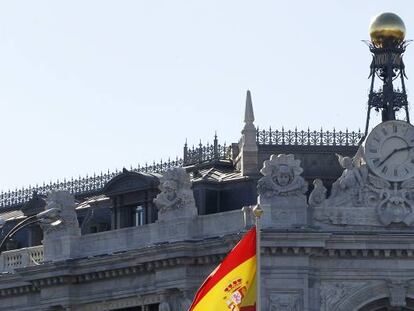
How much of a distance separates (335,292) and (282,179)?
5.57 meters

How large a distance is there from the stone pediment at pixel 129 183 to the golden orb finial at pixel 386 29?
13011 millimetres

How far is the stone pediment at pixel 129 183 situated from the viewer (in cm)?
13062

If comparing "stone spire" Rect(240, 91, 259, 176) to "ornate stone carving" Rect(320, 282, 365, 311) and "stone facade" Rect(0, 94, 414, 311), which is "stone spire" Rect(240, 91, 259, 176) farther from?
"ornate stone carving" Rect(320, 282, 365, 311)

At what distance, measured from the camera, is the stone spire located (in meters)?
127

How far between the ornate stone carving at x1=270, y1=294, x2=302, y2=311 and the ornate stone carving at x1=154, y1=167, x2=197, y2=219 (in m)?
7.89

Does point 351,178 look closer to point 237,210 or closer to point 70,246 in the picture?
point 237,210

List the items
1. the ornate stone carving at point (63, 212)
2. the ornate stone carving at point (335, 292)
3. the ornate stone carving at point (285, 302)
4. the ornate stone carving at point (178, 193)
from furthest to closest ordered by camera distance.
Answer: the ornate stone carving at point (63, 212), the ornate stone carving at point (178, 193), the ornate stone carving at point (335, 292), the ornate stone carving at point (285, 302)

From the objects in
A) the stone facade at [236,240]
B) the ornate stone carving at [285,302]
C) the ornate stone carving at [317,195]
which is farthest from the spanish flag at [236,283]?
the ornate stone carving at [317,195]

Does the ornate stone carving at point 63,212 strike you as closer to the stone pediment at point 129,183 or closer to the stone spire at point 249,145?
the stone pediment at point 129,183

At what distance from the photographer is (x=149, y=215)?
131125mm

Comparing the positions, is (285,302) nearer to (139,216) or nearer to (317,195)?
(317,195)

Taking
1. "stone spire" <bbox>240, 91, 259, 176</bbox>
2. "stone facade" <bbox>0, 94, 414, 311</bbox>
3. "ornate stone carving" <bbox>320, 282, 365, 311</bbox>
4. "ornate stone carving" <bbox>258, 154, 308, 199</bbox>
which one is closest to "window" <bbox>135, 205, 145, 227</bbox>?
"stone facade" <bbox>0, 94, 414, 311</bbox>

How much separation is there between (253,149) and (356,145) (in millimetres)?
5612

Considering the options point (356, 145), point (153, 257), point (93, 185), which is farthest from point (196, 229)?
point (93, 185)
